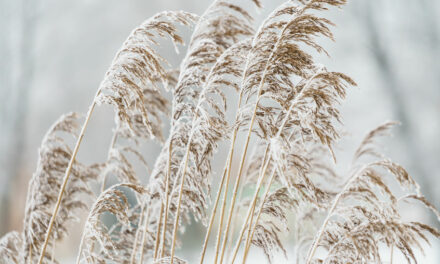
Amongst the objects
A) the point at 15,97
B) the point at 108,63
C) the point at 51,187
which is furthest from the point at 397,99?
the point at 15,97

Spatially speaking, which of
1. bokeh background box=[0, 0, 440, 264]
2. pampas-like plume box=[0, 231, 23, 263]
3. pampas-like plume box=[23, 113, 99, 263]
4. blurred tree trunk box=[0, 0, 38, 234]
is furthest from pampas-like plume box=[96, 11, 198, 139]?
blurred tree trunk box=[0, 0, 38, 234]

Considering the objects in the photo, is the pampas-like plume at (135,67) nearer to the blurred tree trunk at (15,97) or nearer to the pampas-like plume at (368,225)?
the pampas-like plume at (368,225)

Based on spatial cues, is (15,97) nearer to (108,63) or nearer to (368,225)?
(108,63)

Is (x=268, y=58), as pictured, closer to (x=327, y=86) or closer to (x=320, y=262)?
(x=327, y=86)

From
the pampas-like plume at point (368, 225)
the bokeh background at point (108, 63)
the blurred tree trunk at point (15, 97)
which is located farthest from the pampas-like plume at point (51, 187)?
the blurred tree trunk at point (15, 97)

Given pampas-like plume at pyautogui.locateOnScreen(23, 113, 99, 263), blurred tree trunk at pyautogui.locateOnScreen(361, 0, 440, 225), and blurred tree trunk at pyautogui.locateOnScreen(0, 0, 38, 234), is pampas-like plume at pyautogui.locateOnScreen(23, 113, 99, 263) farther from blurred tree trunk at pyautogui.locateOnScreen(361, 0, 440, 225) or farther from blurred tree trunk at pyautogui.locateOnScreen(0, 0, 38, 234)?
blurred tree trunk at pyautogui.locateOnScreen(0, 0, 38, 234)

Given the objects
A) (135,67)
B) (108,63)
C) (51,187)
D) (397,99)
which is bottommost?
(51,187)

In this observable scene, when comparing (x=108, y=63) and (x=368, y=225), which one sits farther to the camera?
(x=108, y=63)
